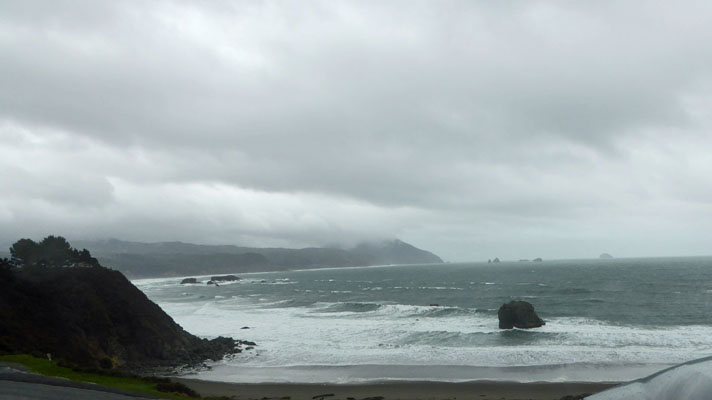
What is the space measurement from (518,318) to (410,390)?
20.0m

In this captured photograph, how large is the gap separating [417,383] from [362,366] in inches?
196

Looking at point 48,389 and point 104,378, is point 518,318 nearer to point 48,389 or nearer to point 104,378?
point 104,378

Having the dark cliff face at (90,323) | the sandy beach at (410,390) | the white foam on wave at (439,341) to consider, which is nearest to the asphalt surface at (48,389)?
the sandy beach at (410,390)

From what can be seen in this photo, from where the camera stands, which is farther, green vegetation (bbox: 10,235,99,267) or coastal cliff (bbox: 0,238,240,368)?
green vegetation (bbox: 10,235,99,267)

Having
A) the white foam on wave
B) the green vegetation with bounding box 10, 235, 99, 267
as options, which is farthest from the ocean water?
the green vegetation with bounding box 10, 235, 99, 267

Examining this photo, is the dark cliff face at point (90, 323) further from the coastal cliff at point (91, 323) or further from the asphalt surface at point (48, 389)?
the asphalt surface at point (48, 389)

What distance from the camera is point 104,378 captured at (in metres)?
18.1

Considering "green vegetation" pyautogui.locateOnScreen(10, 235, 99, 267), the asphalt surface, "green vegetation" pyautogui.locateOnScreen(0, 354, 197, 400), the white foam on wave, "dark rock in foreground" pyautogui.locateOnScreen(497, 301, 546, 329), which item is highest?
"green vegetation" pyautogui.locateOnScreen(10, 235, 99, 267)

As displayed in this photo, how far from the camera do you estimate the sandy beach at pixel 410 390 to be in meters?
22.2

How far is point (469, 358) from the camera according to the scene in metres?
30.4

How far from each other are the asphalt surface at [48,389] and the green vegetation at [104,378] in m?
1.25

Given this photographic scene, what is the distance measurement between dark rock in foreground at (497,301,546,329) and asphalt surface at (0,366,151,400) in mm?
32570

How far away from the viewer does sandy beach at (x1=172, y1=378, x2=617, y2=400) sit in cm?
2225

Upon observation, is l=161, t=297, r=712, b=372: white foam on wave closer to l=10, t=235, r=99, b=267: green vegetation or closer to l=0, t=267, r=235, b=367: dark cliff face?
l=0, t=267, r=235, b=367: dark cliff face
